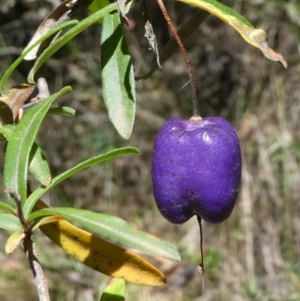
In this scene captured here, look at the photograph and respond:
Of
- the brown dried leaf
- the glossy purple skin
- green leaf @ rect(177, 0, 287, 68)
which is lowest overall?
the glossy purple skin

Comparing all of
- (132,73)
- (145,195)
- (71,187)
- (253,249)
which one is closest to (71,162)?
(71,187)

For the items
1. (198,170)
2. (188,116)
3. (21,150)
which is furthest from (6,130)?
(188,116)

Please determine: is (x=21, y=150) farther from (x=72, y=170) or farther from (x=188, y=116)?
(x=188, y=116)

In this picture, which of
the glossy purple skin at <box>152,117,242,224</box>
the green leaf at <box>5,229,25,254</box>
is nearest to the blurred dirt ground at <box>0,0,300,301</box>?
the glossy purple skin at <box>152,117,242,224</box>

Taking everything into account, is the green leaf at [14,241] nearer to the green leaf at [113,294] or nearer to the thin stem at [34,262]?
the thin stem at [34,262]

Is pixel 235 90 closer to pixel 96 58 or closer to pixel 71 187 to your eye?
pixel 96 58

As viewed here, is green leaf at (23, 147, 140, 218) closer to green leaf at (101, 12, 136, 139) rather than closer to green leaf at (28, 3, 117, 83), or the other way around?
green leaf at (101, 12, 136, 139)

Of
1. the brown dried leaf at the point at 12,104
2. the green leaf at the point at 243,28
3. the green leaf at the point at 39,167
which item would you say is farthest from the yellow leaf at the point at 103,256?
the green leaf at the point at 243,28
